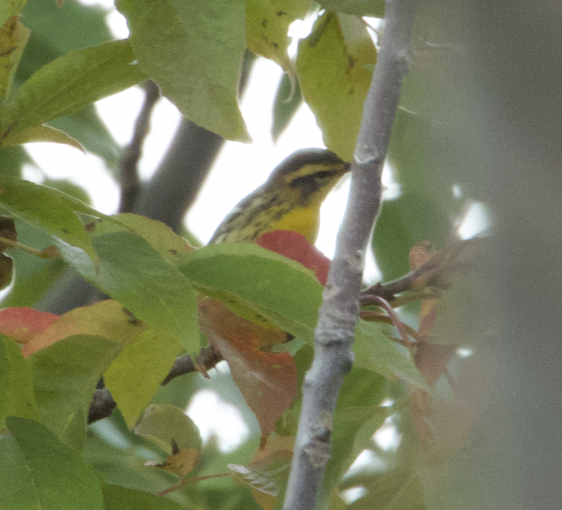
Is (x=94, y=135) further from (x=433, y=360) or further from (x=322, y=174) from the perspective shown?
(x=433, y=360)

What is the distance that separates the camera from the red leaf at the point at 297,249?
0.56 metres

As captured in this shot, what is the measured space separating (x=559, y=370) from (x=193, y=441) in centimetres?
51

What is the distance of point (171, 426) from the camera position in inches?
27.2

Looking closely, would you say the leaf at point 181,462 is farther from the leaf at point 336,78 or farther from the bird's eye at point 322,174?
the bird's eye at point 322,174

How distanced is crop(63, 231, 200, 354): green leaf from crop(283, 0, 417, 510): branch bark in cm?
10

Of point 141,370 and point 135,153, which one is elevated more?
point 135,153

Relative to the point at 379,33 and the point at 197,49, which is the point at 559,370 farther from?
the point at 379,33

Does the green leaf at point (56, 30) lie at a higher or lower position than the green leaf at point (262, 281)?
higher

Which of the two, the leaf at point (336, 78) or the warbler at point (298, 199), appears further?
the warbler at point (298, 199)

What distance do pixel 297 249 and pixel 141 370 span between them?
146mm

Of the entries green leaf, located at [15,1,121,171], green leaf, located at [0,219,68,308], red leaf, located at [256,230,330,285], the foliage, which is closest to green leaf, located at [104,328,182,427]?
the foliage

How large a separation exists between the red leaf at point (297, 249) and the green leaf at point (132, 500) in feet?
0.63

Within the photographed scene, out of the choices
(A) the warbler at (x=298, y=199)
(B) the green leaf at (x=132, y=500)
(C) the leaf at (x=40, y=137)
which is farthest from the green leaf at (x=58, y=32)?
(B) the green leaf at (x=132, y=500)

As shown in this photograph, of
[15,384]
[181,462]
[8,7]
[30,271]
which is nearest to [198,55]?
[8,7]
